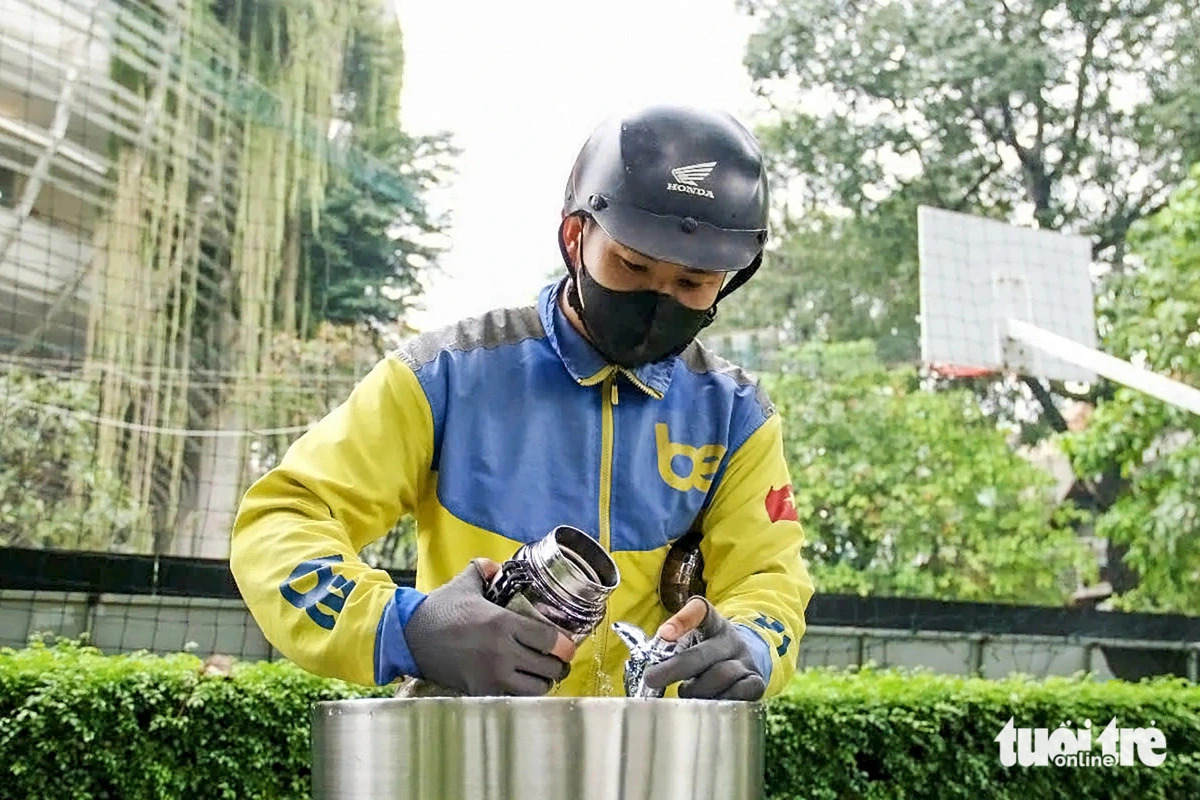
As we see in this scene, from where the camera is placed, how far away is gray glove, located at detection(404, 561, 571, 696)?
1221 millimetres

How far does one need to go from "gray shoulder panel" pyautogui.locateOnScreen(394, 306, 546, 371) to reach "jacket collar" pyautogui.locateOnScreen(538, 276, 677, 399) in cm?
3

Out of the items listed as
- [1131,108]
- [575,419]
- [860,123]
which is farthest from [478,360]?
[1131,108]

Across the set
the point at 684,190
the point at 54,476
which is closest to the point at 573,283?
the point at 684,190

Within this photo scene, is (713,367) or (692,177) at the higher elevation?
(692,177)

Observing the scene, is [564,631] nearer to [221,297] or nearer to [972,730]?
[972,730]

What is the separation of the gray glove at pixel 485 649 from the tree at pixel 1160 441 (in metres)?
6.78

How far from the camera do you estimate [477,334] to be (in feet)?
5.65

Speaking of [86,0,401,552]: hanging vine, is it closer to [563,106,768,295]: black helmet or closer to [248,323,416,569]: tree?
[248,323,416,569]: tree

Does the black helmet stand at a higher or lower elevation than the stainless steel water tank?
higher

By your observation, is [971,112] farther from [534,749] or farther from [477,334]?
[534,749]

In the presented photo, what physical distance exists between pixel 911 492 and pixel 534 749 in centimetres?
659

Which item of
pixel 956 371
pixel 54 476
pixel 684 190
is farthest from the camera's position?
pixel 956 371

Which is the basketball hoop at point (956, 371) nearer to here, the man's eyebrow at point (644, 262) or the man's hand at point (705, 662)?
the man's eyebrow at point (644, 262)

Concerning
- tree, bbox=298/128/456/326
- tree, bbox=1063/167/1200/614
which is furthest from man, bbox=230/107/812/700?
tree, bbox=1063/167/1200/614
